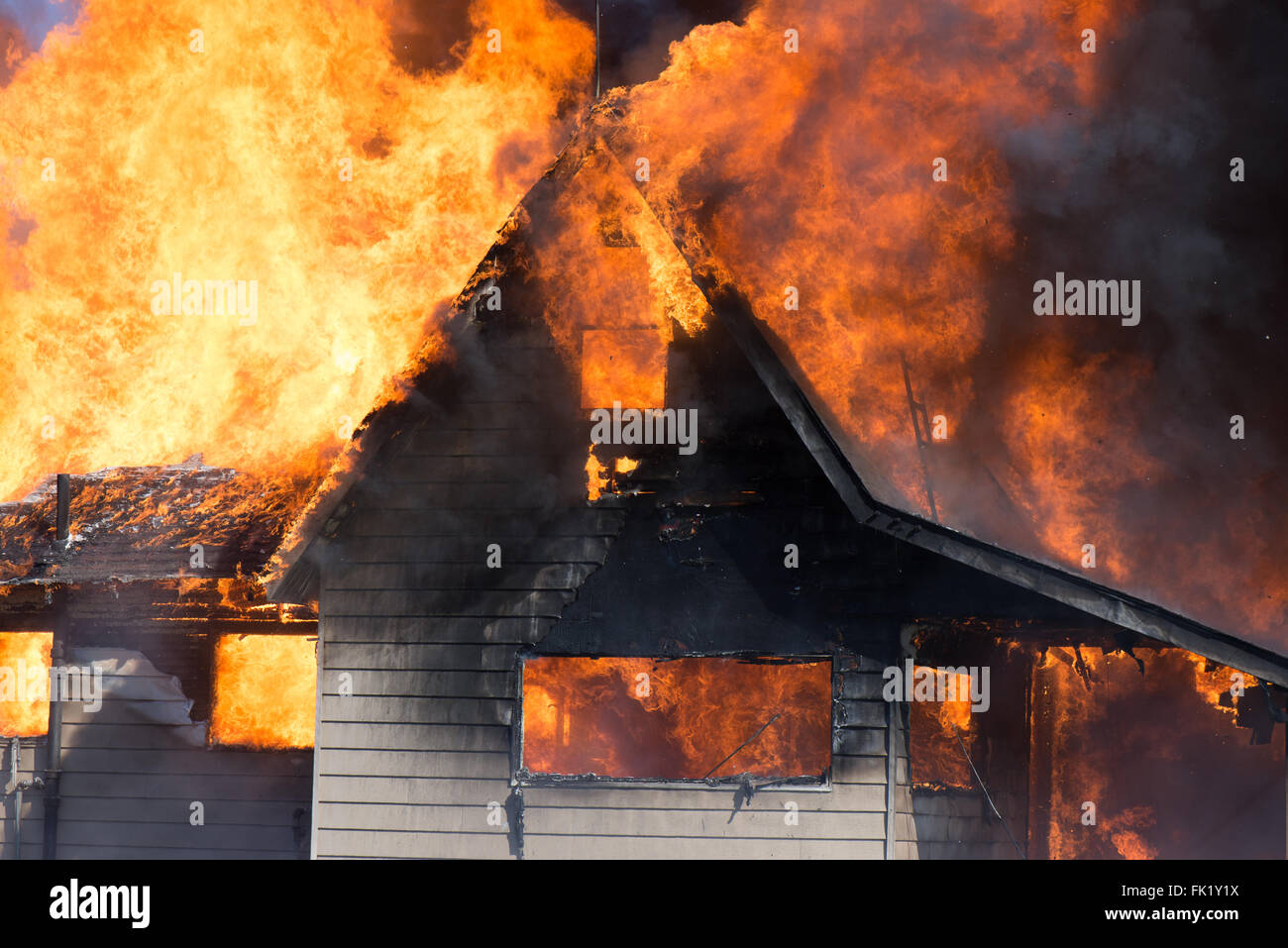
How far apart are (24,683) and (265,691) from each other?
127 inches

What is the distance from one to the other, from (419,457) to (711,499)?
3.08 metres

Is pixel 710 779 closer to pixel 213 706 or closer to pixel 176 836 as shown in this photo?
pixel 213 706

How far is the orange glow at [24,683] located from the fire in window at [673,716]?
251 inches

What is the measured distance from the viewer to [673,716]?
15359mm

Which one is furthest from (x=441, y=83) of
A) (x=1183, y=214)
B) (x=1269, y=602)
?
(x=1269, y=602)

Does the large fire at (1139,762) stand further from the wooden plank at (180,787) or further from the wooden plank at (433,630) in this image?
the wooden plank at (180,787)

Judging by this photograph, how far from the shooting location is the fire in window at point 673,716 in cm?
1462

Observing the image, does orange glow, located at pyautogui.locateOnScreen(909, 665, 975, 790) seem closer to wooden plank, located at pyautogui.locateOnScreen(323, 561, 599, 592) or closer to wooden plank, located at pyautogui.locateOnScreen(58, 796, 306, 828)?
wooden plank, located at pyautogui.locateOnScreen(323, 561, 599, 592)

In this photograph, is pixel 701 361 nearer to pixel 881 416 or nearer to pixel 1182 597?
pixel 881 416

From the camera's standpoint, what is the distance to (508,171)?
12039mm

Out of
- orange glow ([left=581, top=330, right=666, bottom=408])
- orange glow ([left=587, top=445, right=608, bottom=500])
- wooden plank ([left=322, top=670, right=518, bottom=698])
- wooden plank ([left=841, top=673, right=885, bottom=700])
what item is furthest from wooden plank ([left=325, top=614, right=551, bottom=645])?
wooden plank ([left=841, top=673, right=885, bottom=700])

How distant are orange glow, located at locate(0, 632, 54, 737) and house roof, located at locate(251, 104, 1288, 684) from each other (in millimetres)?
5062

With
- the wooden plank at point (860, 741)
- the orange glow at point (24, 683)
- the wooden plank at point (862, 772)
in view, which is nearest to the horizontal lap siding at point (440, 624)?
the wooden plank at point (860, 741)

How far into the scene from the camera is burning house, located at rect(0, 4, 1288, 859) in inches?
368
